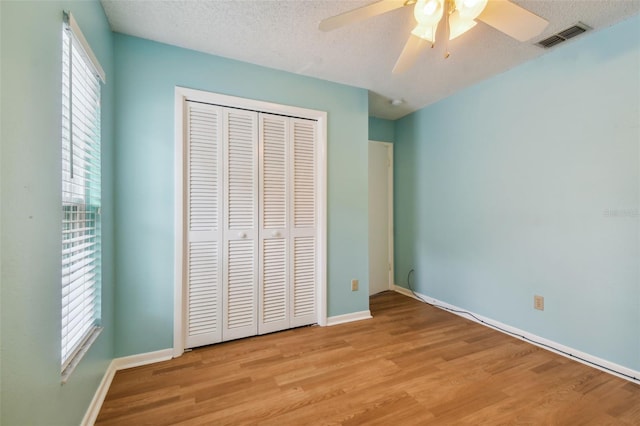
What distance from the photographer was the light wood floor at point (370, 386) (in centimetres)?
152

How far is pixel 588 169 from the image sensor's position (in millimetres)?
2070

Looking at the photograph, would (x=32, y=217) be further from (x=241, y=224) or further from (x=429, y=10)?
(x=429, y=10)

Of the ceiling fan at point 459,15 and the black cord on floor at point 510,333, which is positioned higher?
the ceiling fan at point 459,15

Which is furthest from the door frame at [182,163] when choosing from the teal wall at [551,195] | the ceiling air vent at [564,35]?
the ceiling air vent at [564,35]

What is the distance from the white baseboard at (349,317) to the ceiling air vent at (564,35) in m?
2.87

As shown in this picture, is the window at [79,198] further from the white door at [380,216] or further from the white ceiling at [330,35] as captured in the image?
the white door at [380,216]

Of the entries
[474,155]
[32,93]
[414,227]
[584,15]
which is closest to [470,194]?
[474,155]

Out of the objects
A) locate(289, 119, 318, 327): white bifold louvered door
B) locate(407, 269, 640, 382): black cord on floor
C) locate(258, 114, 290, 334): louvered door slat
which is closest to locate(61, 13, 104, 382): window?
locate(258, 114, 290, 334): louvered door slat

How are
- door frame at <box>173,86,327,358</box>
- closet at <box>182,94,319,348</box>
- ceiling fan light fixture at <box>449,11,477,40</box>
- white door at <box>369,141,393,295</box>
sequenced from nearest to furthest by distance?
ceiling fan light fixture at <box>449,11,477,40</box>
door frame at <box>173,86,327,358</box>
closet at <box>182,94,319,348</box>
white door at <box>369,141,393,295</box>

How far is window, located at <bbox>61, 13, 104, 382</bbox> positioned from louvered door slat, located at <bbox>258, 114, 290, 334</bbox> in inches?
47.0

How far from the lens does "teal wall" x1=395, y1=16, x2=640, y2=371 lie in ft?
6.25

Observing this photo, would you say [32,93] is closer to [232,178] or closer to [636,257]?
[232,178]

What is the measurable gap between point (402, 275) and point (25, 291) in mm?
3780

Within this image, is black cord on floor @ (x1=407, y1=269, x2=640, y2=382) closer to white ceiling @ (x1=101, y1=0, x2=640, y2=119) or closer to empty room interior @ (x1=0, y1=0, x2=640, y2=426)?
empty room interior @ (x1=0, y1=0, x2=640, y2=426)
